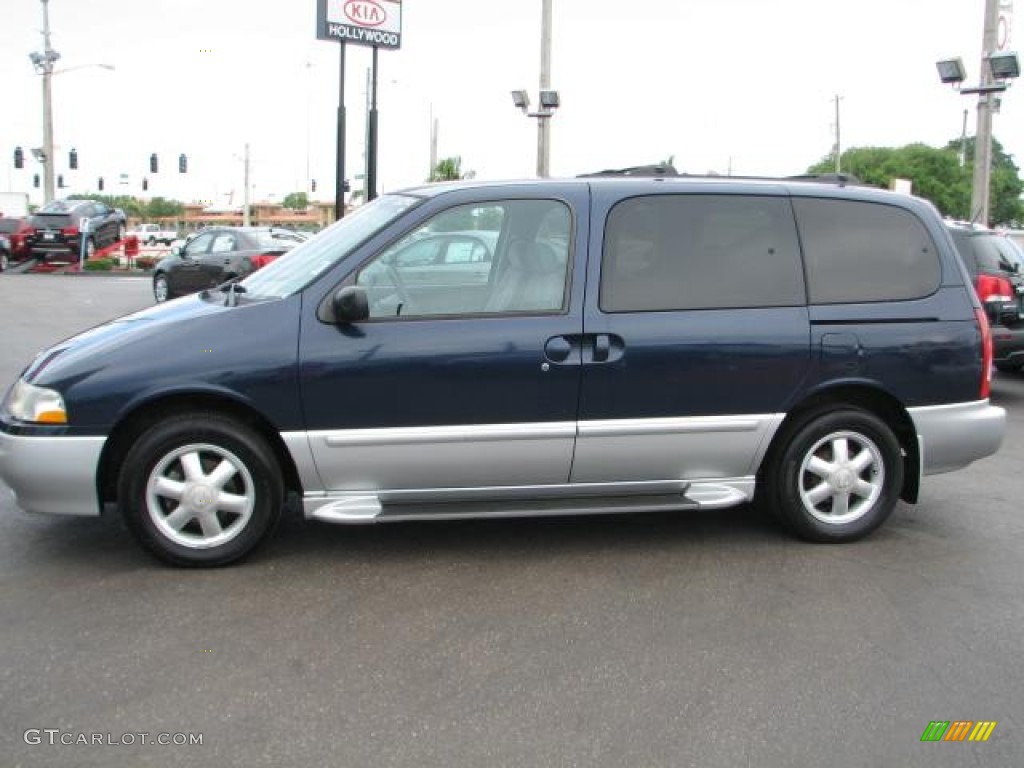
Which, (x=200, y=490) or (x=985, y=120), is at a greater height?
(x=985, y=120)

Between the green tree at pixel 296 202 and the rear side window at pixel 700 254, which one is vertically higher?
the green tree at pixel 296 202

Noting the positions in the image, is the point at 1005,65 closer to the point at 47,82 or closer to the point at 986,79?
the point at 986,79

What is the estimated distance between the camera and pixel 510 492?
14.6ft

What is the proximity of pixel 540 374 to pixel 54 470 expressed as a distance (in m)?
2.14

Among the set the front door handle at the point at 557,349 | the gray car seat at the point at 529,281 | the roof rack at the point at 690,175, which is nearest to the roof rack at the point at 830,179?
the roof rack at the point at 690,175

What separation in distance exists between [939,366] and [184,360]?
3.60 m

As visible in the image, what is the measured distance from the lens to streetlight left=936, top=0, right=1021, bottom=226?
17.7 m

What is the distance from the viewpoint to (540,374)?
4344mm

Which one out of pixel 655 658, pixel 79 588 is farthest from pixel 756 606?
pixel 79 588

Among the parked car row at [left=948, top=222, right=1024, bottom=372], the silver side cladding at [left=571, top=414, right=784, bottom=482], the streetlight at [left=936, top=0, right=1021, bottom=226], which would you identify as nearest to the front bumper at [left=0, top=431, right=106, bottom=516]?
the silver side cladding at [left=571, top=414, right=784, bottom=482]

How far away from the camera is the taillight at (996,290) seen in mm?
8906

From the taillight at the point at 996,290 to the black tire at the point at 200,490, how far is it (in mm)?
7219

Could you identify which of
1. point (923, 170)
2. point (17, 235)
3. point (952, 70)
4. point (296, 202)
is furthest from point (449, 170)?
point (296, 202)

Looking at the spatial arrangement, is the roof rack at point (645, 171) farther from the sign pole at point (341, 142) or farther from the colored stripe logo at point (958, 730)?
the sign pole at point (341, 142)
